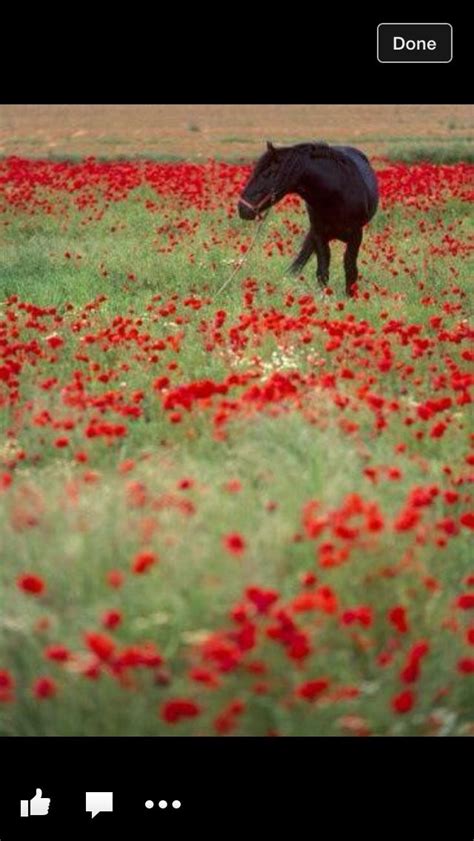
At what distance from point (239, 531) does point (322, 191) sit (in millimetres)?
7934

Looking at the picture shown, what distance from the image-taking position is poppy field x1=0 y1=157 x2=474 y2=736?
318cm

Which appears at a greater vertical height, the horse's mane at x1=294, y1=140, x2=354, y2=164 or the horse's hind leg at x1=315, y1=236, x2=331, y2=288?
the horse's mane at x1=294, y1=140, x2=354, y2=164

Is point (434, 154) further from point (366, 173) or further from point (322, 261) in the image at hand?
point (322, 261)

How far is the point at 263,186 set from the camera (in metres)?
10.7

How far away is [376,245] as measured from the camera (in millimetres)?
14203

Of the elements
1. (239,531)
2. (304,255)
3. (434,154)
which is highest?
(434,154)
